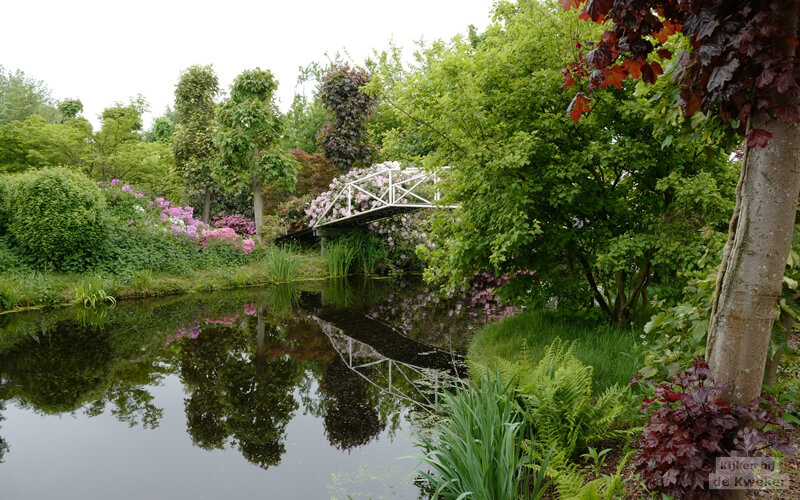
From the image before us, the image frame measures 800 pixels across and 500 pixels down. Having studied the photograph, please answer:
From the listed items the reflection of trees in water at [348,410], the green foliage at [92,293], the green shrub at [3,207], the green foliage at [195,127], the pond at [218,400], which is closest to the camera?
the pond at [218,400]

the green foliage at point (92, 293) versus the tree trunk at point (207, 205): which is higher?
the tree trunk at point (207, 205)

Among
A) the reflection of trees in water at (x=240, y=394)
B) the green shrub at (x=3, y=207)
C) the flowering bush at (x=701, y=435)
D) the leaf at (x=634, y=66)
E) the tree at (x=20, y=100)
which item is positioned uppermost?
the tree at (x=20, y=100)

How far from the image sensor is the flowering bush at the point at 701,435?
169 cm

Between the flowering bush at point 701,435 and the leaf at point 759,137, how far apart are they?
31.6 inches

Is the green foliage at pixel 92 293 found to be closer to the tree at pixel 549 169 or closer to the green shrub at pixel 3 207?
the green shrub at pixel 3 207

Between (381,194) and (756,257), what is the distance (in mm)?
11000

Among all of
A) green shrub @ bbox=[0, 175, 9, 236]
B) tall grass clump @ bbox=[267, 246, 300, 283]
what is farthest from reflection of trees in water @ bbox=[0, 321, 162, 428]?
tall grass clump @ bbox=[267, 246, 300, 283]

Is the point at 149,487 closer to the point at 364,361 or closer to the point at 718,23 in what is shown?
the point at 364,361

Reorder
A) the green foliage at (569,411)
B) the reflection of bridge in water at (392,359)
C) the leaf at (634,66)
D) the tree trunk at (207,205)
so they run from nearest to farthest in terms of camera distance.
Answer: the leaf at (634,66) → the green foliage at (569,411) → the reflection of bridge in water at (392,359) → the tree trunk at (207,205)

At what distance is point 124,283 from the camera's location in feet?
32.5

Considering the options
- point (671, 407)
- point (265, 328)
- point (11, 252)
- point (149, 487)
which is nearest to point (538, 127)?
point (671, 407)

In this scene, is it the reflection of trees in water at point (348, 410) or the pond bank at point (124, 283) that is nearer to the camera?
the reflection of trees in water at point (348, 410)

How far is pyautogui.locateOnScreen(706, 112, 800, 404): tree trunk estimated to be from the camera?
158 centimetres

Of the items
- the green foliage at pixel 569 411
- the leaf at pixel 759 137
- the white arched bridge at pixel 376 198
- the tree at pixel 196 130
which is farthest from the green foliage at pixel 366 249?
the leaf at pixel 759 137
